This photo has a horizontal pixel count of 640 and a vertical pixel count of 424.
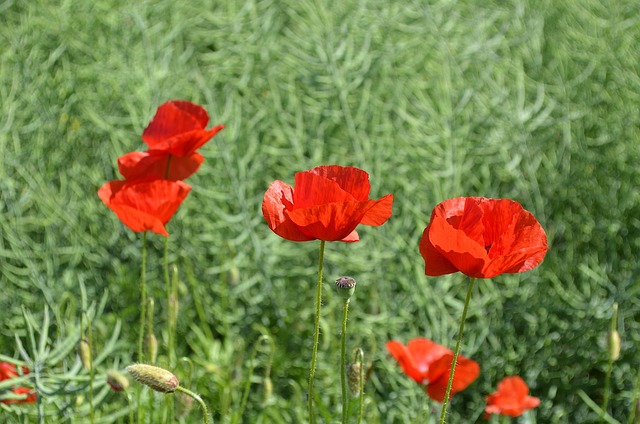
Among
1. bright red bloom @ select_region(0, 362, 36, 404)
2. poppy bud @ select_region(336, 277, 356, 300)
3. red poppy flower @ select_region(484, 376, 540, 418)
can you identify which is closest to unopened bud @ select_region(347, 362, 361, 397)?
poppy bud @ select_region(336, 277, 356, 300)

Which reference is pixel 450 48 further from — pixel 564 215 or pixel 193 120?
pixel 193 120

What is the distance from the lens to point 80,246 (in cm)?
193

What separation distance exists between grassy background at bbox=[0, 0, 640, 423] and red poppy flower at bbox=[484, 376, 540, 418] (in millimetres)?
257

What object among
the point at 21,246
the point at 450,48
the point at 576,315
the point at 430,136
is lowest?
the point at 576,315

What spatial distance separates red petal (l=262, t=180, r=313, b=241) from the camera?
92cm

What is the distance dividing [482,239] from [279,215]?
0.19m

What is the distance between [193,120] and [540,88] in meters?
1.01

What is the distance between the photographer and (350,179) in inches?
36.7

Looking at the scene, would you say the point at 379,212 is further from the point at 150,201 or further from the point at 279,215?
the point at 150,201

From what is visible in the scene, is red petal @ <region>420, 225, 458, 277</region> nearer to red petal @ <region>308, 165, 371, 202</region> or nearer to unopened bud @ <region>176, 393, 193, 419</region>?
red petal @ <region>308, 165, 371, 202</region>

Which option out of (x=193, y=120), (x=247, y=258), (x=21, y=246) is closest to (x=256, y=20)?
(x=247, y=258)

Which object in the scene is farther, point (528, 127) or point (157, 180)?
point (528, 127)

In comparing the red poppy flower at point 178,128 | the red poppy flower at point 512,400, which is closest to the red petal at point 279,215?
the red poppy flower at point 178,128

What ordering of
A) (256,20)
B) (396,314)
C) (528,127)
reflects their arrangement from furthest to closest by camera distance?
(256,20), (528,127), (396,314)
